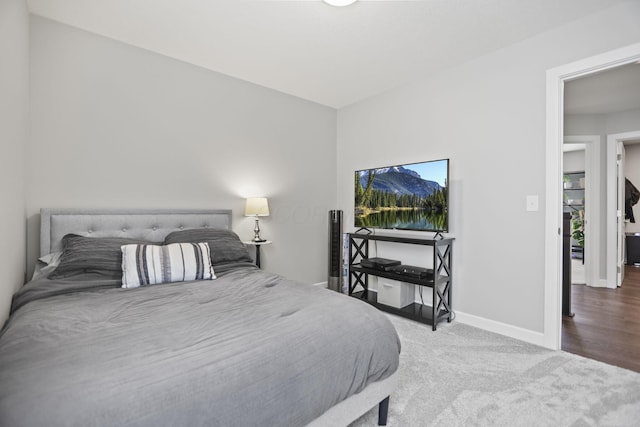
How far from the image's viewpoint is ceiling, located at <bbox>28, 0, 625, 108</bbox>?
7.25 feet

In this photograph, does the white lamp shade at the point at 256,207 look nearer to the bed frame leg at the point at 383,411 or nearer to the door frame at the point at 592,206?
the bed frame leg at the point at 383,411

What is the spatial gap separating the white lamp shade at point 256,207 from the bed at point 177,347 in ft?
3.23

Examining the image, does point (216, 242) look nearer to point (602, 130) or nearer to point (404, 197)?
point (404, 197)

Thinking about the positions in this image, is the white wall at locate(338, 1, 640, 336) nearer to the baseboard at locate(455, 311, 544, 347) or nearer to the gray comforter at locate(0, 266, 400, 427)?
the baseboard at locate(455, 311, 544, 347)

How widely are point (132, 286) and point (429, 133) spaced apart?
10.1ft

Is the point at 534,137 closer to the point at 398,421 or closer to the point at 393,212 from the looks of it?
the point at 393,212

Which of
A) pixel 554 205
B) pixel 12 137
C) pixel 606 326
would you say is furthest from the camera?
pixel 606 326

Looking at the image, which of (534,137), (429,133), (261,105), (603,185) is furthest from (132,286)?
(603,185)

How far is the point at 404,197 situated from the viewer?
3359 millimetres

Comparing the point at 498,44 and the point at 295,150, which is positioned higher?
the point at 498,44

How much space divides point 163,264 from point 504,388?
2370mm

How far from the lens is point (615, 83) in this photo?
3.39 meters

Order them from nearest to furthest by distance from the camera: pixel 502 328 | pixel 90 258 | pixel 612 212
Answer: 1. pixel 90 258
2. pixel 502 328
3. pixel 612 212

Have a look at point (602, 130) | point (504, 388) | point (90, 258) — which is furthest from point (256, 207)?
point (602, 130)
